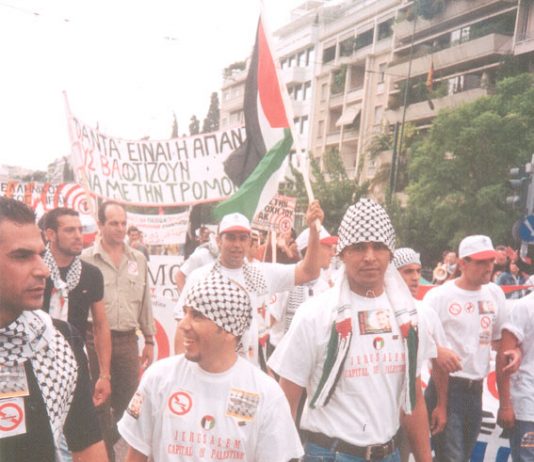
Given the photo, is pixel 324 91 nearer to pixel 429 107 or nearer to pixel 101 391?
pixel 429 107

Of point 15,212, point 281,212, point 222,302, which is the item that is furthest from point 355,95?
point 15,212

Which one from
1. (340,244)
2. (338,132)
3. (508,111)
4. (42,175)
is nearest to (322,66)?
(338,132)

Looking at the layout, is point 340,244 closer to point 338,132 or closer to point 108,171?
point 108,171

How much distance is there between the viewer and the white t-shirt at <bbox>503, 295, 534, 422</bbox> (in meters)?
4.79

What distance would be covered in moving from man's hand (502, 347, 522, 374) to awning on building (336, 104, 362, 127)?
44.1m

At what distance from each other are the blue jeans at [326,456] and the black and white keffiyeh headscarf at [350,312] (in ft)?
0.69

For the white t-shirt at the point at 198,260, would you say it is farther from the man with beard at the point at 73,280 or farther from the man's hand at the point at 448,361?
the man's hand at the point at 448,361

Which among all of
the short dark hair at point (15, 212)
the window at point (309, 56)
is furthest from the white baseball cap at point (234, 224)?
the window at point (309, 56)

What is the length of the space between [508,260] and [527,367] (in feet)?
35.3

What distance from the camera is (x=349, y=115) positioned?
48625 millimetres

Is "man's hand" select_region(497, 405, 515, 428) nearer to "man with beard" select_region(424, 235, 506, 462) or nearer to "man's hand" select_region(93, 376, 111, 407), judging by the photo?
"man with beard" select_region(424, 235, 506, 462)

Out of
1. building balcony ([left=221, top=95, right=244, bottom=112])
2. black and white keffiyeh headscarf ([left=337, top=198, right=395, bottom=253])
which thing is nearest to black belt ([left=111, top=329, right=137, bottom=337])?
black and white keffiyeh headscarf ([left=337, top=198, right=395, bottom=253])

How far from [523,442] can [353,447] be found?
2034mm

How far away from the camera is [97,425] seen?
253 centimetres
